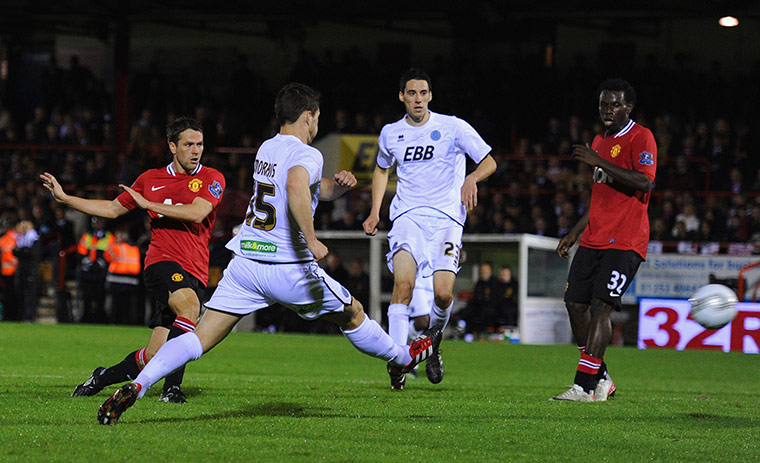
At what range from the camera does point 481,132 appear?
2344 cm

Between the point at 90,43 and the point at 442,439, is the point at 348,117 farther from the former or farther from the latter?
the point at 442,439

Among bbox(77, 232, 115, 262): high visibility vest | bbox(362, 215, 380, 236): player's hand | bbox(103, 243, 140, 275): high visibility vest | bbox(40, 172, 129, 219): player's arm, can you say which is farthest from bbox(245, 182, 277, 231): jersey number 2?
bbox(77, 232, 115, 262): high visibility vest

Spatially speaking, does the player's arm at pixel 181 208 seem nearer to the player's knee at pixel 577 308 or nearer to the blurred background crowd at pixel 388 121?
the player's knee at pixel 577 308

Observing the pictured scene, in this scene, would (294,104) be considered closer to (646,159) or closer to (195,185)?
(195,185)

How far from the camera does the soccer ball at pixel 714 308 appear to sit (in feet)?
22.2

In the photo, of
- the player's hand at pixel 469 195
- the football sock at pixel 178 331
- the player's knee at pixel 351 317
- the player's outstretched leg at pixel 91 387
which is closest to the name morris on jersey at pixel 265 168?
the player's knee at pixel 351 317

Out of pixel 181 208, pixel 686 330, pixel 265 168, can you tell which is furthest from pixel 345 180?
pixel 686 330

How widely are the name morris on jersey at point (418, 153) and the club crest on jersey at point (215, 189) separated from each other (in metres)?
1.87

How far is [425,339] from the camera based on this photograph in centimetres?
725

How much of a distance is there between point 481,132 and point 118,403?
61.0 feet

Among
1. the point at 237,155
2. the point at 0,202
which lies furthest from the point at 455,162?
the point at 0,202

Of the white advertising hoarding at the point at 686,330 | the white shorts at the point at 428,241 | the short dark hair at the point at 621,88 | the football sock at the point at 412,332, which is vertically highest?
the short dark hair at the point at 621,88

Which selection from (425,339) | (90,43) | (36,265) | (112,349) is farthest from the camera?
(90,43)

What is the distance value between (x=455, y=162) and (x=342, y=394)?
218 centimetres
